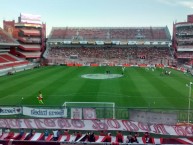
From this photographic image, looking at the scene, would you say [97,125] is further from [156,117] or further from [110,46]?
[110,46]

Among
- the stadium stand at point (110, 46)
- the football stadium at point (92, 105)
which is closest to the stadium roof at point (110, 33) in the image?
→ the stadium stand at point (110, 46)

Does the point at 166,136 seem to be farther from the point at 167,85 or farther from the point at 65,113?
the point at 167,85

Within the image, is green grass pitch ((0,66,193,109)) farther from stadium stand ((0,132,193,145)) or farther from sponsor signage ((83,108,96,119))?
stadium stand ((0,132,193,145))

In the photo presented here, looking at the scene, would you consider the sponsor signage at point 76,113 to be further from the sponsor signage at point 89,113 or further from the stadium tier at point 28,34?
the stadium tier at point 28,34

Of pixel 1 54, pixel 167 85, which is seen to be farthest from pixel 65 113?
pixel 1 54

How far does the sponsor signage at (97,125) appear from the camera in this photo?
19.6 m

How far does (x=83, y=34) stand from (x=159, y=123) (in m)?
98.6

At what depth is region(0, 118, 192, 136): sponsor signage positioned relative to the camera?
64.2 ft

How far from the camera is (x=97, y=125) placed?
20.5m

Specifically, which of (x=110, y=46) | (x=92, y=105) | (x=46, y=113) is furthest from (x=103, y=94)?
(x=110, y=46)

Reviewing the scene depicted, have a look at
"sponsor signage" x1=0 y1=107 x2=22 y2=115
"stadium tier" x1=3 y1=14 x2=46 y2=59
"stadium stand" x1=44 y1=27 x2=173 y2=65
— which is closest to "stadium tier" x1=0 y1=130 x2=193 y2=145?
"sponsor signage" x1=0 y1=107 x2=22 y2=115

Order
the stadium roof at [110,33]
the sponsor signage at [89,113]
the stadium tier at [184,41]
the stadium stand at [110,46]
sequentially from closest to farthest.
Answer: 1. the sponsor signage at [89,113]
2. the stadium tier at [184,41]
3. the stadium stand at [110,46]
4. the stadium roof at [110,33]

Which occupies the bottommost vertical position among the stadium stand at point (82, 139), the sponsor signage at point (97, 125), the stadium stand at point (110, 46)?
the stadium stand at point (82, 139)

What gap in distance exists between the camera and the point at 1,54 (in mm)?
79000
